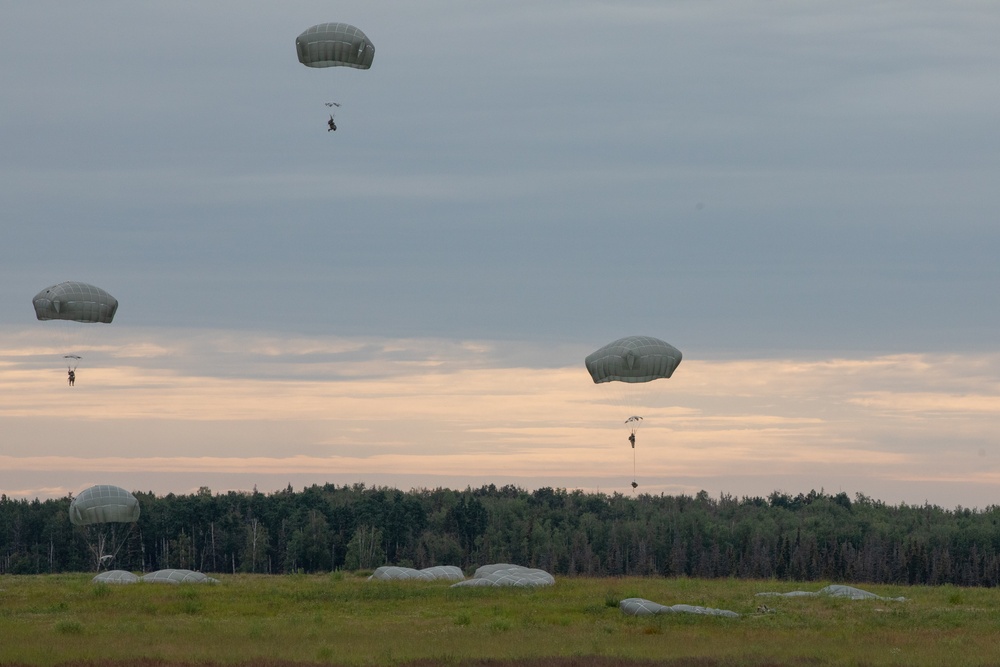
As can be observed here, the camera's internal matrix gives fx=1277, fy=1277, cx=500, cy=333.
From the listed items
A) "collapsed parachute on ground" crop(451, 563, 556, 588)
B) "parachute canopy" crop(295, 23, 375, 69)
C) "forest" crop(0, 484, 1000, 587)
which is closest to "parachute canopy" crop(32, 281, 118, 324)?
"parachute canopy" crop(295, 23, 375, 69)

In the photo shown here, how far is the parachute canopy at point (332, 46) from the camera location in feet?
196

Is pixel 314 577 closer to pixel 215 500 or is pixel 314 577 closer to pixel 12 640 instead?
pixel 12 640

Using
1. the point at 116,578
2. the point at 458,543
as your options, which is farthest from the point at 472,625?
the point at 458,543

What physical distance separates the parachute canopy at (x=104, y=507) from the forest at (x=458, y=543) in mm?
85367

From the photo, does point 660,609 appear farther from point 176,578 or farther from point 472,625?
point 176,578

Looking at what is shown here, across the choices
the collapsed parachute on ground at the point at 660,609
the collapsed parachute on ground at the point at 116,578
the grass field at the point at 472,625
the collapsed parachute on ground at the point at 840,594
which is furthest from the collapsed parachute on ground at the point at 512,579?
the collapsed parachute on ground at the point at 116,578

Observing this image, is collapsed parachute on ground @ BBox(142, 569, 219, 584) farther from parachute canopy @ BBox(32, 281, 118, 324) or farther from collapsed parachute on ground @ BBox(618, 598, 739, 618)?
collapsed parachute on ground @ BBox(618, 598, 739, 618)

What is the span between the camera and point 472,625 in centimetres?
4669

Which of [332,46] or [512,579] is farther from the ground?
[332,46]

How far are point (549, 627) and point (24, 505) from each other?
5764 inches

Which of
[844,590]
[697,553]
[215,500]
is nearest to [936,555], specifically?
[697,553]

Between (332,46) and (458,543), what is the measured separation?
119064 mm

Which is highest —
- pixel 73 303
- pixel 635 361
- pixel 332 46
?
pixel 332 46

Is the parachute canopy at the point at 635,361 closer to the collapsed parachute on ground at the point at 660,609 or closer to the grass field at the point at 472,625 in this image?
the grass field at the point at 472,625
